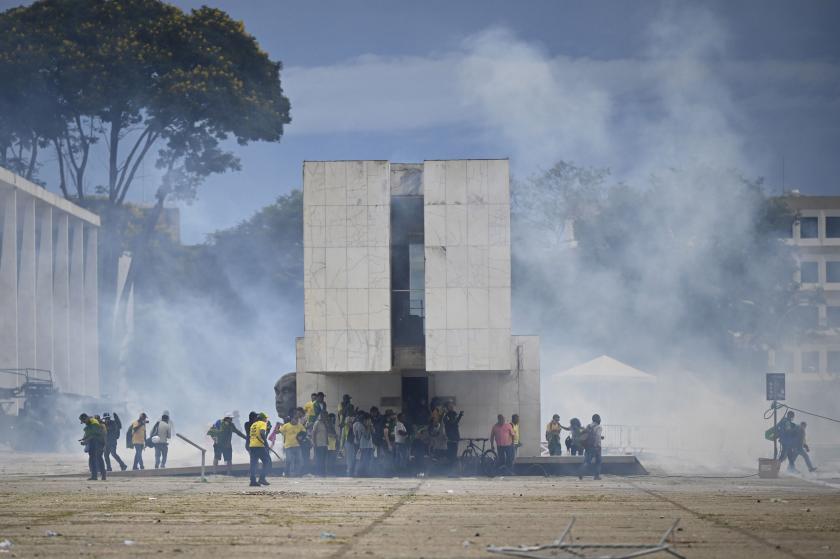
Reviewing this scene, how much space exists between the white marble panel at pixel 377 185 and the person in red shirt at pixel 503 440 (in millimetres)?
6461

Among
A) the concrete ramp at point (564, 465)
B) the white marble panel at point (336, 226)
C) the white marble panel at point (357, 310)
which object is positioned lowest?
the concrete ramp at point (564, 465)

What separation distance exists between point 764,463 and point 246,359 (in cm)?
6562

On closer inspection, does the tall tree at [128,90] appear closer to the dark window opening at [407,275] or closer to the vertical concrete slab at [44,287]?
the vertical concrete slab at [44,287]

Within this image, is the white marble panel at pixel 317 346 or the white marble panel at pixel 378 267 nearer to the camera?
the white marble panel at pixel 317 346

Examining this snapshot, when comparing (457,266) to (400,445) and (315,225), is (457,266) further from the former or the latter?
(400,445)

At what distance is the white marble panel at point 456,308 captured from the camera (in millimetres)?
34469

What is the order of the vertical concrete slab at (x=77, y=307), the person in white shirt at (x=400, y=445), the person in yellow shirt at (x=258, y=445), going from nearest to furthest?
the person in yellow shirt at (x=258, y=445)
the person in white shirt at (x=400, y=445)
the vertical concrete slab at (x=77, y=307)

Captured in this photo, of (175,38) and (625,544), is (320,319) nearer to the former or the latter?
(625,544)

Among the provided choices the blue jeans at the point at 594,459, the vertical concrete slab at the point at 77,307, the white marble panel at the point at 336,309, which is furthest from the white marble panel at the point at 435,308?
the vertical concrete slab at the point at 77,307

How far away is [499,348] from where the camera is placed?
1358 inches

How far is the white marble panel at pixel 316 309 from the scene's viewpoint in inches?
1350

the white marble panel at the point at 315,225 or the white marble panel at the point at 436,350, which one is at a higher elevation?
the white marble panel at the point at 315,225

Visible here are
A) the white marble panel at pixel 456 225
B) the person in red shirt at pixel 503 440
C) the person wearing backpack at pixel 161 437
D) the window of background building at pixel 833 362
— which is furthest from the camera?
the window of background building at pixel 833 362

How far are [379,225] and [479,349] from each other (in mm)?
4063
